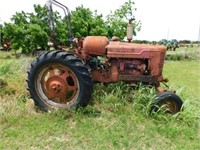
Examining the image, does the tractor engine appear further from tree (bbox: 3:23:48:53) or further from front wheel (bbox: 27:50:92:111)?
tree (bbox: 3:23:48:53)

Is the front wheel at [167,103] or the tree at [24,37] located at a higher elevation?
the front wheel at [167,103]

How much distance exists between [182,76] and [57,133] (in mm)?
7931

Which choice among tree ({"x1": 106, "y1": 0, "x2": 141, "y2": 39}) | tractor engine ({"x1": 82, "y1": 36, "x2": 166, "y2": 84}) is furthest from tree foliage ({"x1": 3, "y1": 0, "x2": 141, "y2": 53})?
tractor engine ({"x1": 82, "y1": 36, "x2": 166, "y2": 84})

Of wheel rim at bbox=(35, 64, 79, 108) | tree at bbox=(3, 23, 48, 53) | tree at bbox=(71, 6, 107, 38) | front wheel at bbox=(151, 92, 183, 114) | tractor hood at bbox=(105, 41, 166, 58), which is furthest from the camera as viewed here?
tree at bbox=(3, 23, 48, 53)

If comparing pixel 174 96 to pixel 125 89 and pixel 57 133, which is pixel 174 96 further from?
pixel 57 133

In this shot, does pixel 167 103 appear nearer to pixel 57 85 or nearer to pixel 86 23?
pixel 57 85

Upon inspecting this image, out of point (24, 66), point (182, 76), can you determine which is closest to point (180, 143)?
point (24, 66)

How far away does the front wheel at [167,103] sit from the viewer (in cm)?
437

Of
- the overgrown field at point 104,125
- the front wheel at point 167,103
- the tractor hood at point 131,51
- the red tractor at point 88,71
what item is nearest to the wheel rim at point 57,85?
the red tractor at point 88,71

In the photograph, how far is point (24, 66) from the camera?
27.6 ft

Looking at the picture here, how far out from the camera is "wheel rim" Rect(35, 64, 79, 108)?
459 cm

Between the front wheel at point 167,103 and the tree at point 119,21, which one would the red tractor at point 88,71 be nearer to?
the front wheel at point 167,103

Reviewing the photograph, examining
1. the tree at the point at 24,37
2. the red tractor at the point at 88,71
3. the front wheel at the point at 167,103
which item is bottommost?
the tree at the point at 24,37

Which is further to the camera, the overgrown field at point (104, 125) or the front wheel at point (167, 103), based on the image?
the front wheel at point (167, 103)
